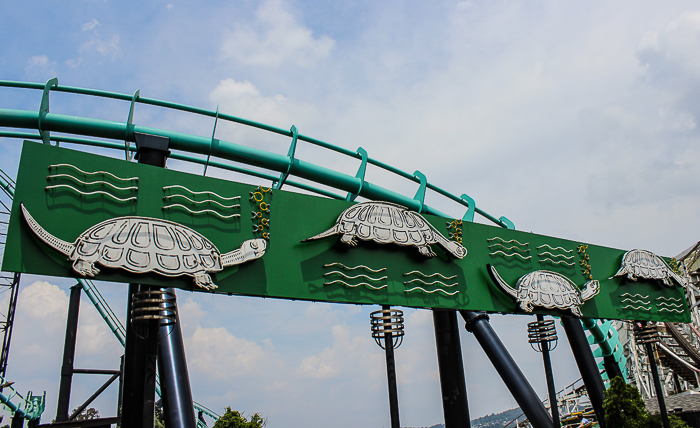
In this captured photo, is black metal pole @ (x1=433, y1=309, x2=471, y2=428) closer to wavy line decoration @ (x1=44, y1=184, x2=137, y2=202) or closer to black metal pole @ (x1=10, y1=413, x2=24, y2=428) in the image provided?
wavy line decoration @ (x1=44, y1=184, x2=137, y2=202)

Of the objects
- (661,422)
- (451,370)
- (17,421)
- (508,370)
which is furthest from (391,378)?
(17,421)

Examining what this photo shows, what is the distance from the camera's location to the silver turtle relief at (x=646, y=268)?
14.4 metres

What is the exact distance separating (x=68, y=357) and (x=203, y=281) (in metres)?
10.9

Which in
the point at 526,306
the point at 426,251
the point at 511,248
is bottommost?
the point at 526,306

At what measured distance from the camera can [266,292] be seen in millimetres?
8945

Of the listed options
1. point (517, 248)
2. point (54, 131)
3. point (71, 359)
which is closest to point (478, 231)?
point (517, 248)

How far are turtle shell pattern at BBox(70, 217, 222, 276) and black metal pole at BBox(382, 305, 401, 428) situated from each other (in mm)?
3274

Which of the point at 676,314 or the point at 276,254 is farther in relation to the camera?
the point at 676,314

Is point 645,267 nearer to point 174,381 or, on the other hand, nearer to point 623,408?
point 623,408

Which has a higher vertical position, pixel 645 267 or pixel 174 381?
pixel 645 267

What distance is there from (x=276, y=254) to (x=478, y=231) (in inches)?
210

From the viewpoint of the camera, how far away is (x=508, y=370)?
46.6 feet

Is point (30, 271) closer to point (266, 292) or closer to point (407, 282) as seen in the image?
point (266, 292)

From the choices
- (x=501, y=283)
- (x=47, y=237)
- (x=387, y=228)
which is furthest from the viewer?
(x=501, y=283)
